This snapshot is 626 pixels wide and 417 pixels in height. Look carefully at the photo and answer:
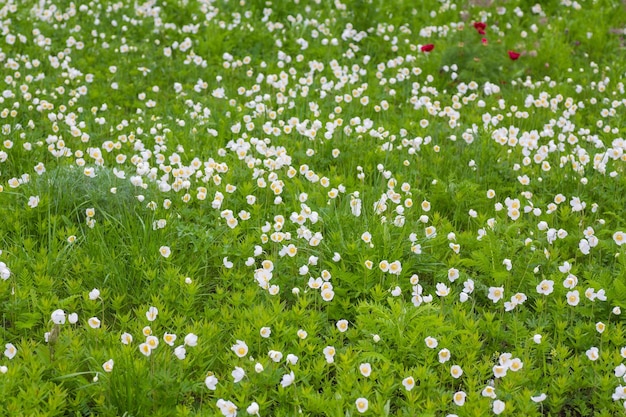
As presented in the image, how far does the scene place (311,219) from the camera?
17.3ft

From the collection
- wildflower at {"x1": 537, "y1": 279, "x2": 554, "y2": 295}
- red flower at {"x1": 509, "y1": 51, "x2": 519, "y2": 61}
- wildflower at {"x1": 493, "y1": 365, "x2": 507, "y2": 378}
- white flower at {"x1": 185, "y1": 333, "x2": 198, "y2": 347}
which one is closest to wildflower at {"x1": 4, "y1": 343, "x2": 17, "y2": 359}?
white flower at {"x1": 185, "y1": 333, "x2": 198, "y2": 347}

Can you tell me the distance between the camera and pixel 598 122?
7340 millimetres

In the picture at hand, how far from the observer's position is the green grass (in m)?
4.10

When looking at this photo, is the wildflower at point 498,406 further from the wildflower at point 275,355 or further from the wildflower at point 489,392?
the wildflower at point 275,355

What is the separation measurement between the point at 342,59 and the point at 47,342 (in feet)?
19.7

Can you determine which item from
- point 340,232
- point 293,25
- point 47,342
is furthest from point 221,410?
point 293,25

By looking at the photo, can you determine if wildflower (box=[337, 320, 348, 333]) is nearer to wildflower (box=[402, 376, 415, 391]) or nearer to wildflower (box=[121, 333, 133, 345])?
wildflower (box=[402, 376, 415, 391])

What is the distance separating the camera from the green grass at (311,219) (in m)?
4.10

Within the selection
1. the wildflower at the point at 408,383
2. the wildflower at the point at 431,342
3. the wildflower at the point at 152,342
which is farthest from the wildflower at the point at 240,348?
the wildflower at the point at 431,342

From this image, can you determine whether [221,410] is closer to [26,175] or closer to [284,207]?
[284,207]

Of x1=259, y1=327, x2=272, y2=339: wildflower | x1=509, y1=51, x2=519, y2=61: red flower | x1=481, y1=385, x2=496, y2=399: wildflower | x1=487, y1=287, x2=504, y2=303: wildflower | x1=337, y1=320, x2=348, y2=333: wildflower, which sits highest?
x1=481, y1=385, x2=496, y2=399: wildflower

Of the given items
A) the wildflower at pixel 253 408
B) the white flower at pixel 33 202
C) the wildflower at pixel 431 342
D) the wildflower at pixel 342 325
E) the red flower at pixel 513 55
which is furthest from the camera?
the red flower at pixel 513 55

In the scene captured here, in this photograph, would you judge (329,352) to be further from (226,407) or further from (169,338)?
(169,338)

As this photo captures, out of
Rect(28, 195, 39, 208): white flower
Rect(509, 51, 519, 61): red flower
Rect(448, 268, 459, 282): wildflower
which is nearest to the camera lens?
Rect(448, 268, 459, 282): wildflower
